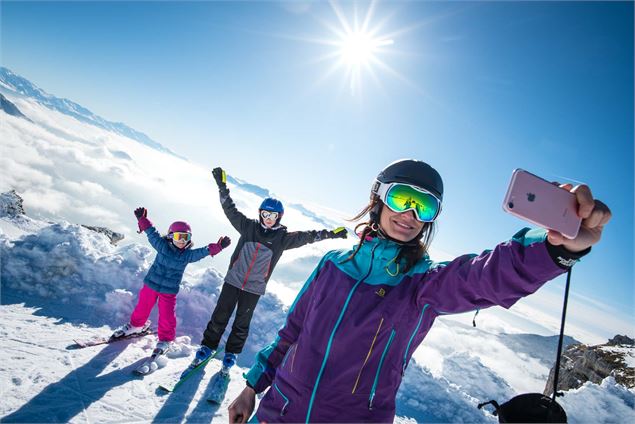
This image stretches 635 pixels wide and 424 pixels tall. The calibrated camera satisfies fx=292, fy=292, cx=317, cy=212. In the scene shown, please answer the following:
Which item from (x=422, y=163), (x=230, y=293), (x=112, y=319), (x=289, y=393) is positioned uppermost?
(x=422, y=163)

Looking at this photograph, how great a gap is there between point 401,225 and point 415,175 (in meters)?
0.51

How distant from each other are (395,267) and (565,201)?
103 cm

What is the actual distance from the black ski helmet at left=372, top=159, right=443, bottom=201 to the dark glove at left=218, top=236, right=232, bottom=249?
14.7 feet

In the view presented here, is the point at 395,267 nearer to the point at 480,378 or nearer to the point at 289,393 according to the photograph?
the point at 289,393

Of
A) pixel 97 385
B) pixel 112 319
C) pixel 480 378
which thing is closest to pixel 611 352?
pixel 480 378

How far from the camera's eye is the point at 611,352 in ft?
27.2

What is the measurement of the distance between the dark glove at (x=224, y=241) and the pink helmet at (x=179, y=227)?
0.63 m

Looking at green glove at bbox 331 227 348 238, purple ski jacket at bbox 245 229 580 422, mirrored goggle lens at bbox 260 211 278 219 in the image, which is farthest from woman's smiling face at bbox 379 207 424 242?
green glove at bbox 331 227 348 238

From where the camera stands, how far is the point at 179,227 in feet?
19.5


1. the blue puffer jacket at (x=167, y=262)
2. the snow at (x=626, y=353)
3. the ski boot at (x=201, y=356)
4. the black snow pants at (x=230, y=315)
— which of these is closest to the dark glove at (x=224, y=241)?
the blue puffer jacket at (x=167, y=262)

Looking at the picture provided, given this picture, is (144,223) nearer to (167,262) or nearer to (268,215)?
(167,262)

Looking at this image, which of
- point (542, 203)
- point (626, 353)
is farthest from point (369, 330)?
point (626, 353)

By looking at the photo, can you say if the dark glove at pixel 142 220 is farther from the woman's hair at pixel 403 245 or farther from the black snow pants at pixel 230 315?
the woman's hair at pixel 403 245

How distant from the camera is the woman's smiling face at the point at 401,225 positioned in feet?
7.24
